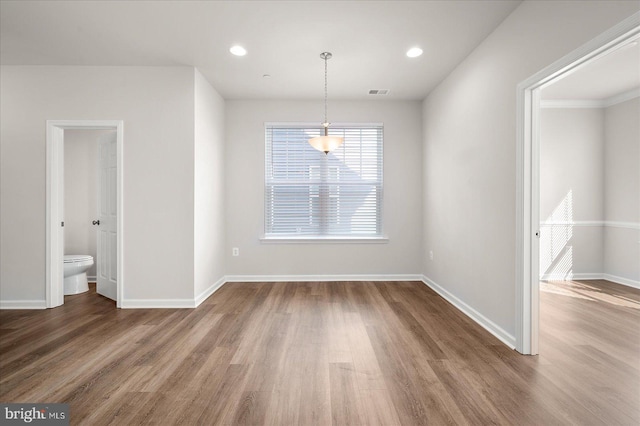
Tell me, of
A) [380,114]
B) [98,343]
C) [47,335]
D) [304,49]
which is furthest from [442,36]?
[47,335]

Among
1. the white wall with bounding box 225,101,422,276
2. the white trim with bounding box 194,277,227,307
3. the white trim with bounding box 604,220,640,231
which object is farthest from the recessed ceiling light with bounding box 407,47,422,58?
the white trim with bounding box 604,220,640,231

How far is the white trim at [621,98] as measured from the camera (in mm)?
4340

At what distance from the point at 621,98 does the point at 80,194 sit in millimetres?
8117

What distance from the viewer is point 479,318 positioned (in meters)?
3.05

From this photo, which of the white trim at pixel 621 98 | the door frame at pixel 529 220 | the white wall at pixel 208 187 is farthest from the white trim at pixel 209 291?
the white trim at pixel 621 98

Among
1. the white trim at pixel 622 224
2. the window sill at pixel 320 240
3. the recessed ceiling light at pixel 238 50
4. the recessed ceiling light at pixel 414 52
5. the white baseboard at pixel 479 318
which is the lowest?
the white baseboard at pixel 479 318

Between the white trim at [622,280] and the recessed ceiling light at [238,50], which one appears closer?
the recessed ceiling light at [238,50]

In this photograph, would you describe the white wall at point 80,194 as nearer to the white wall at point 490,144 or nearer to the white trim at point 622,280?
the white wall at point 490,144

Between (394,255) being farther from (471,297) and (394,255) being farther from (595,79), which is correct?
(595,79)

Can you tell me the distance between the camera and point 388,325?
9.84ft

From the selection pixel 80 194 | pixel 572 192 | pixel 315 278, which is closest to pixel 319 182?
pixel 315 278

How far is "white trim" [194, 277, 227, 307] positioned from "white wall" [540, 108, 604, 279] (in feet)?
15.8

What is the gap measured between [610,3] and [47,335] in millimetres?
4689

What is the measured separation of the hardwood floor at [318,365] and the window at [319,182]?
149 cm
